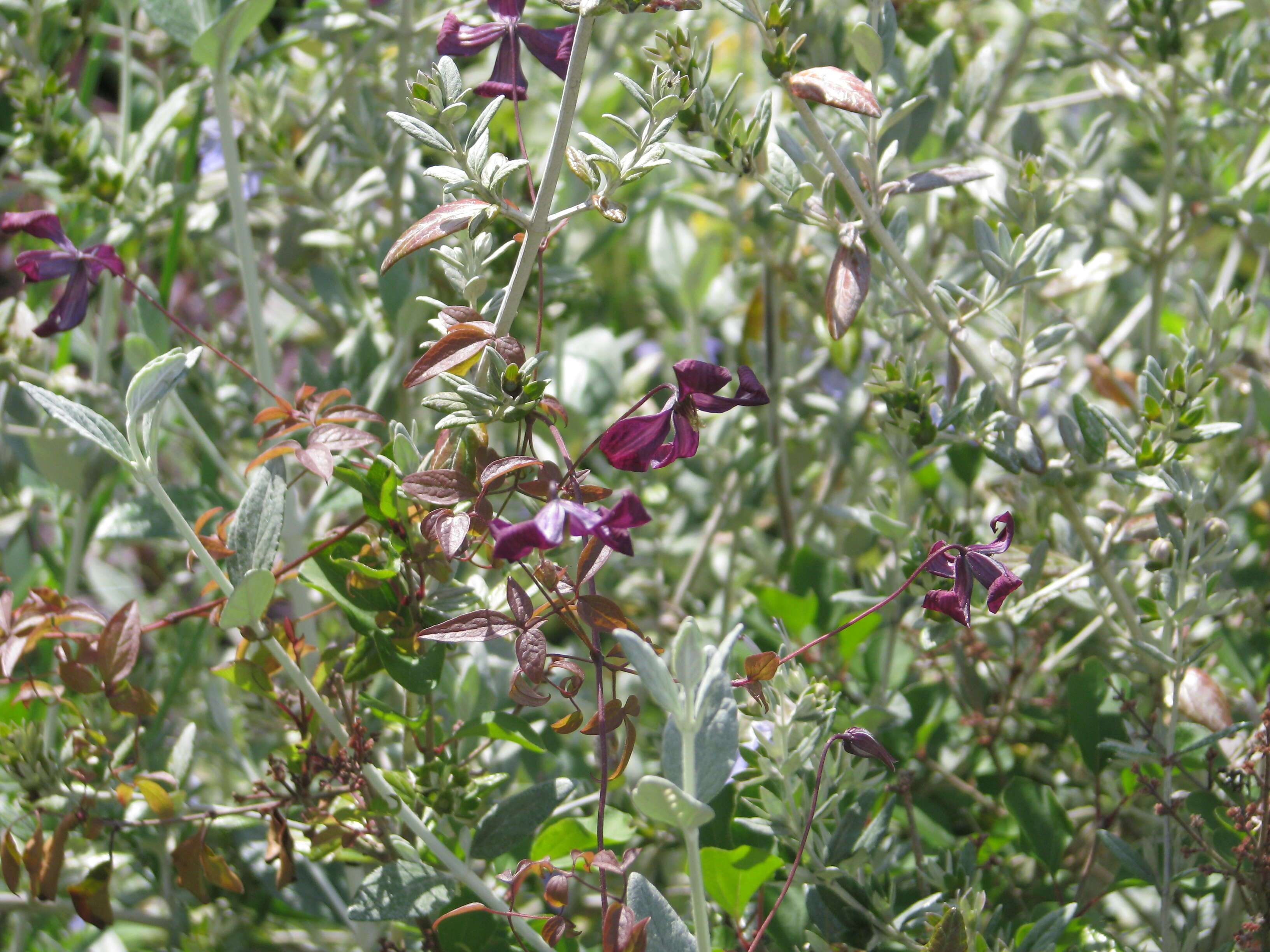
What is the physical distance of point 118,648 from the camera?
2.30ft

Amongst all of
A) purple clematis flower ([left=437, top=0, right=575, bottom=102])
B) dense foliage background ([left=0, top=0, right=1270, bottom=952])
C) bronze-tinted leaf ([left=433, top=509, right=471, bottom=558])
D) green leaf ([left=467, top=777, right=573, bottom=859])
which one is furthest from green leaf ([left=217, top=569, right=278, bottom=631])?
purple clematis flower ([left=437, top=0, right=575, bottom=102])

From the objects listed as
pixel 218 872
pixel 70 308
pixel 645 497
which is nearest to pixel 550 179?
pixel 70 308

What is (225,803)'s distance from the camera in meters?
1.10

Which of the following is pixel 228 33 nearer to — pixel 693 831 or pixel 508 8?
pixel 508 8

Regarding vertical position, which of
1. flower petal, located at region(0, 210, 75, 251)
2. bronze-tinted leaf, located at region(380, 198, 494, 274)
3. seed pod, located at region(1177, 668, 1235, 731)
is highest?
bronze-tinted leaf, located at region(380, 198, 494, 274)

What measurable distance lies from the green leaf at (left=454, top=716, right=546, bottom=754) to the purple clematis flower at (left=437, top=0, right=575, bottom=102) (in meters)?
0.42

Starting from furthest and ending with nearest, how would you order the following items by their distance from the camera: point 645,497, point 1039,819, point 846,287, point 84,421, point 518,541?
point 645,497, point 1039,819, point 846,287, point 84,421, point 518,541

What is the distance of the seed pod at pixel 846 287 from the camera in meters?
0.67

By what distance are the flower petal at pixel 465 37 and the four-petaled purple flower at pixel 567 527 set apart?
32 centimetres

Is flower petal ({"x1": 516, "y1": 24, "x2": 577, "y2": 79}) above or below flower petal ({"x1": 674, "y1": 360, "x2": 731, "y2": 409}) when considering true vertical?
above

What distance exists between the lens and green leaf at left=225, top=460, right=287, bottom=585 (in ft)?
2.14

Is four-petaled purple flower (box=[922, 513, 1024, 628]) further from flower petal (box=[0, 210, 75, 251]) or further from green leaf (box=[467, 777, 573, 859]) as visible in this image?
flower petal (box=[0, 210, 75, 251])

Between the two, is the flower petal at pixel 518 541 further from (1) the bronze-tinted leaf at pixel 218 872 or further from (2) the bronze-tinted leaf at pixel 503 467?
(1) the bronze-tinted leaf at pixel 218 872

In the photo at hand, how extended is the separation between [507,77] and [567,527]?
1.13 ft
